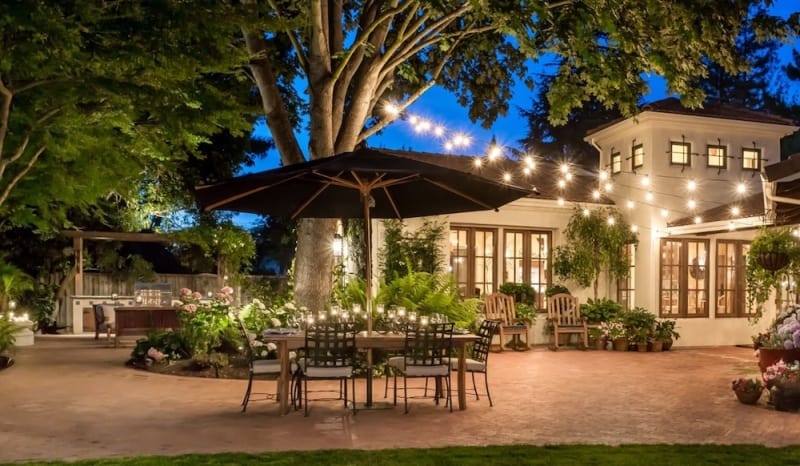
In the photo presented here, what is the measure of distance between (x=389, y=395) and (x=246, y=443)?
2.94 metres

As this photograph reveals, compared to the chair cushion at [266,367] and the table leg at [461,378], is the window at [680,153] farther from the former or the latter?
the chair cushion at [266,367]

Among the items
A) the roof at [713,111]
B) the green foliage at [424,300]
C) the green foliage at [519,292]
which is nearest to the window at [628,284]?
the green foliage at [519,292]

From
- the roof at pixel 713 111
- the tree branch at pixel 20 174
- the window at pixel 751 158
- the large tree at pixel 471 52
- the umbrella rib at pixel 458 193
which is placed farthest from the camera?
the window at pixel 751 158

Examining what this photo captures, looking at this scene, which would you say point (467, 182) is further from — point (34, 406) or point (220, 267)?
point (220, 267)

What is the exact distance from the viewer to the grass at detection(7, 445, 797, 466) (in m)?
5.43

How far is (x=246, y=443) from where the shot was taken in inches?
242

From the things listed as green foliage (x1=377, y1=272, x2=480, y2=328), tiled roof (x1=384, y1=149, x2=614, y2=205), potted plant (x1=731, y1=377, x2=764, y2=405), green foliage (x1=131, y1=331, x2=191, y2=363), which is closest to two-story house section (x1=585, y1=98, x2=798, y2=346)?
tiled roof (x1=384, y1=149, x2=614, y2=205)

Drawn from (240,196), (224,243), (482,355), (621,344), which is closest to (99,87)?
(240,196)

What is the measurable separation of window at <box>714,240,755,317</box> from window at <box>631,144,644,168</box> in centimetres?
245

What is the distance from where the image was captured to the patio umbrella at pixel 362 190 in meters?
A: 7.33

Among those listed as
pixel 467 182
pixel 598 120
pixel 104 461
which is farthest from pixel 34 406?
pixel 598 120

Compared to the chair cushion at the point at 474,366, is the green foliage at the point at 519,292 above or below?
above

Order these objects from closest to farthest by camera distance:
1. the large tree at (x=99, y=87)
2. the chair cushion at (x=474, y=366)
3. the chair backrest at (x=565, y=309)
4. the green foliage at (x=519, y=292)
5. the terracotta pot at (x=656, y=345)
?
the large tree at (x=99, y=87) → the chair cushion at (x=474, y=366) → the terracotta pot at (x=656, y=345) → the green foliage at (x=519, y=292) → the chair backrest at (x=565, y=309)

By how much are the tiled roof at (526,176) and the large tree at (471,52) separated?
2.38 m
